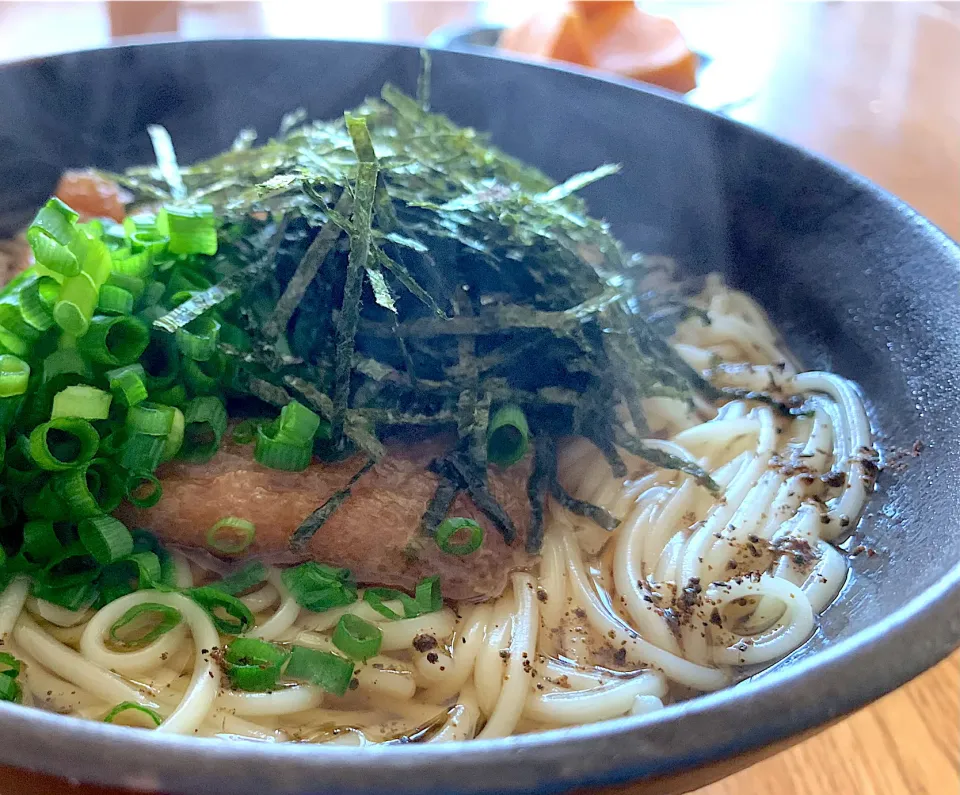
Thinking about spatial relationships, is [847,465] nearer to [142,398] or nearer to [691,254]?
[691,254]

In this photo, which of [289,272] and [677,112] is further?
[677,112]

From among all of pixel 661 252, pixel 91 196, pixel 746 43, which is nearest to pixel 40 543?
pixel 91 196

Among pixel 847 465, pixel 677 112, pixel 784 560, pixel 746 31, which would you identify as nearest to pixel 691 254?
pixel 677 112

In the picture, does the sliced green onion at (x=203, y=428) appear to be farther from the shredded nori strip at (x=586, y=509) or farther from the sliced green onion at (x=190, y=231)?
the shredded nori strip at (x=586, y=509)

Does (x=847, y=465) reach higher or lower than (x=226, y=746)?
lower

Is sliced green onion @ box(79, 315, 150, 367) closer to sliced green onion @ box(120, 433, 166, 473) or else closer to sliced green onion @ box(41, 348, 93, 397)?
sliced green onion @ box(41, 348, 93, 397)

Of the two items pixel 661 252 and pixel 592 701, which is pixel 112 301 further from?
pixel 661 252

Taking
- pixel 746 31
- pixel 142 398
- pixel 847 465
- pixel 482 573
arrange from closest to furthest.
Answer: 1. pixel 142 398
2. pixel 482 573
3. pixel 847 465
4. pixel 746 31
